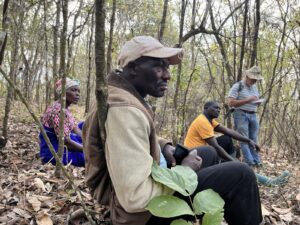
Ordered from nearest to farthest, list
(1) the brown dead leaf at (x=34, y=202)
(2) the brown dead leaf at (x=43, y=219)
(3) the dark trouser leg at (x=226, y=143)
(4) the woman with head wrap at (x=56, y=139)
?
(2) the brown dead leaf at (x=43, y=219) < (1) the brown dead leaf at (x=34, y=202) < (4) the woman with head wrap at (x=56, y=139) < (3) the dark trouser leg at (x=226, y=143)

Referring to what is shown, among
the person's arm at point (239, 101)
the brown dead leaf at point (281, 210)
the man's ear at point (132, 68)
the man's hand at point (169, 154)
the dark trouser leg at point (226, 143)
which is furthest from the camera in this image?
the person's arm at point (239, 101)

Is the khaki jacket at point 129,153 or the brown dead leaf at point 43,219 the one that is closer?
the khaki jacket at point 129,153

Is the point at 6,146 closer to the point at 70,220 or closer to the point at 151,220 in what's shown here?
the point at 70,220

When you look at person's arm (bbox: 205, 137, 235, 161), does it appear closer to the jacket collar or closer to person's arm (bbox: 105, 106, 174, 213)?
the jacket collar

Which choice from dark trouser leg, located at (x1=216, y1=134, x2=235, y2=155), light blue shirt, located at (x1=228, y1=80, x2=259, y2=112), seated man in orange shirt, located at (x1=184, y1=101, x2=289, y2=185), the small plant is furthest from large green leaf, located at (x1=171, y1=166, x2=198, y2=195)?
light blue shirt, located at (x1=228, y1=80, x2=259, y2=112)

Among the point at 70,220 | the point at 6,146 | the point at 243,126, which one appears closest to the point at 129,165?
the point at 70,220

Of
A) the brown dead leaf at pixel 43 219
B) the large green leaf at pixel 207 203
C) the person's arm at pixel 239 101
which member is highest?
the person's arm at pixel 239 101

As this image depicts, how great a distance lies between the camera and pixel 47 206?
9.04ft

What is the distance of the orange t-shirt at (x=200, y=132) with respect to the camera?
4.82m

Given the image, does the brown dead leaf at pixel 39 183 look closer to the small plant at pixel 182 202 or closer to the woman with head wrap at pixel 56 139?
the woman with head wrap at pixel 56 139

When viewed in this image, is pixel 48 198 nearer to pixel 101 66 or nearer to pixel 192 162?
pixel 192 162

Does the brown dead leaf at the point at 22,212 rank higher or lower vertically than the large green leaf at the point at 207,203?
lower

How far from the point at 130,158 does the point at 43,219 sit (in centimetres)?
115

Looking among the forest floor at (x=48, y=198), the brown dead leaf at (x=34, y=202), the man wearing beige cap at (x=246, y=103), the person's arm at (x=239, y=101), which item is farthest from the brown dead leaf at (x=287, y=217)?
the person's arm at (x=239, y=101)
